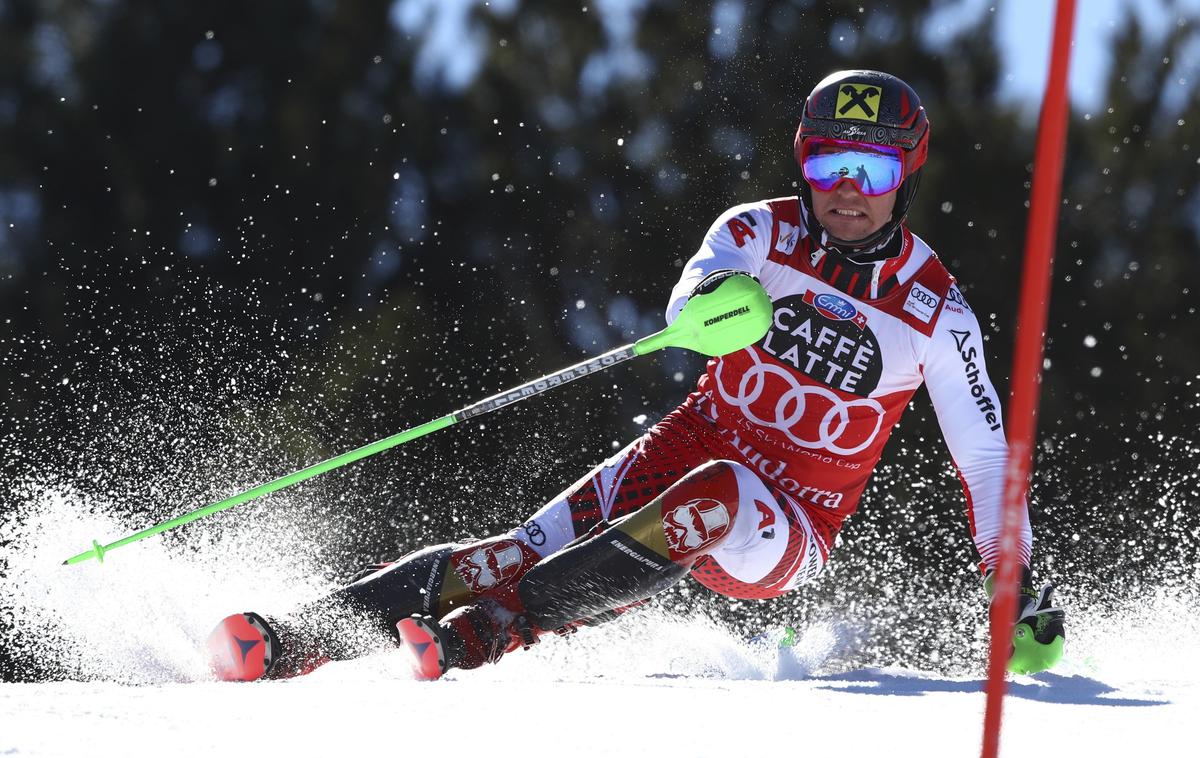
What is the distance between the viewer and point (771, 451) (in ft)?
11.7

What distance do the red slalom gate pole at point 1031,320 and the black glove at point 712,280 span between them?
154cm

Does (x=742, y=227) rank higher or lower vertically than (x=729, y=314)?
higher

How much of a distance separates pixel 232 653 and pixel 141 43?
10.5m

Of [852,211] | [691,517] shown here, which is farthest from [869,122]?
[691,517]

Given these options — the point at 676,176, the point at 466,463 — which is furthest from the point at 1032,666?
the point at 676,176

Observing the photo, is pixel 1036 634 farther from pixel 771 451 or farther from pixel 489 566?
pixel 489 566

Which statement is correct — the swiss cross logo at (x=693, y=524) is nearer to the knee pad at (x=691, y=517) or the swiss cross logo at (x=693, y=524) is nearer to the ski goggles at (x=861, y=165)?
the knee pad at (x=691, y=517)

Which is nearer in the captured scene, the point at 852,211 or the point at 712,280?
the point at 712,280

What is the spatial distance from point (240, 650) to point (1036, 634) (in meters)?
1.84

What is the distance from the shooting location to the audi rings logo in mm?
3508

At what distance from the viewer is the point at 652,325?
35.2ft

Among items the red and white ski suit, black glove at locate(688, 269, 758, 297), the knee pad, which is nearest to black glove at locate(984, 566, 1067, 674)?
the red and white ski suit

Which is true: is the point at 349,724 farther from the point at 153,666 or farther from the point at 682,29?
the point at 682,29

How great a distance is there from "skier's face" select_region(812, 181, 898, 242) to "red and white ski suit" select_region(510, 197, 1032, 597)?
0.08 m
